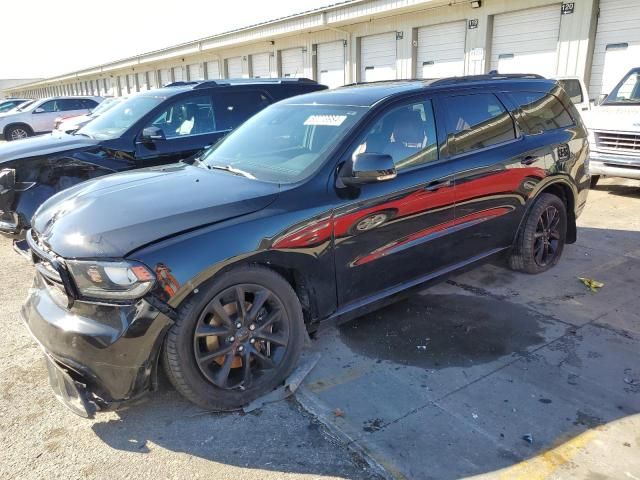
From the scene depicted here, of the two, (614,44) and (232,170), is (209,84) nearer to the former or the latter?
(232,170)

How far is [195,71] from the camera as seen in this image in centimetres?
2889

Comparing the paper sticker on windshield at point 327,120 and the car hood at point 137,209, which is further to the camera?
the paper sticker on windshield at point 327,120

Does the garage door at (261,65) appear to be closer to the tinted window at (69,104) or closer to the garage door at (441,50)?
the tinted window at (69,104)

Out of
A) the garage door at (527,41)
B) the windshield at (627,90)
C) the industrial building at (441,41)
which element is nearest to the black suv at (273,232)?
the windshield at (627,90)

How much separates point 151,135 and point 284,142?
9.76 ft

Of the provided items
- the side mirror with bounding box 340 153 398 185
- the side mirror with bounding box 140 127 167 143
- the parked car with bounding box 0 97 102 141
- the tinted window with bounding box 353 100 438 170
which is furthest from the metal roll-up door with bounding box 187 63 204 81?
the side mirror with bounding box 340 153 398 185

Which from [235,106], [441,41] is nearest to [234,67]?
[441,41]

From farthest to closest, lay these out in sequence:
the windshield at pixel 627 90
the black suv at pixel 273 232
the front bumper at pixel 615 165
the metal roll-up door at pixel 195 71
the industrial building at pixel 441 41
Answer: the metal roll-up door at pixel 195 71, the industrial building at pixel 441 41, the windshield at pixel 627 90, the front bumper at pixel 615 165, the black suv at pixel 273 232

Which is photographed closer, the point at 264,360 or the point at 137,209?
the point at 137,209

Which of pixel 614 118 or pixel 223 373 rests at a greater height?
pixel 614 118

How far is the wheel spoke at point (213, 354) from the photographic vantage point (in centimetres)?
280

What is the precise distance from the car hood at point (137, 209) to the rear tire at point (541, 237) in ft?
8.73

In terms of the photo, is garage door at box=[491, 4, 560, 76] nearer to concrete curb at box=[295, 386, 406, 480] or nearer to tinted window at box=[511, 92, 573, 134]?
tinted window at box=[511, 92, 573, 134]

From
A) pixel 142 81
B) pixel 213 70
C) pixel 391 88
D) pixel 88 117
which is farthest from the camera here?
pixel 142 81
